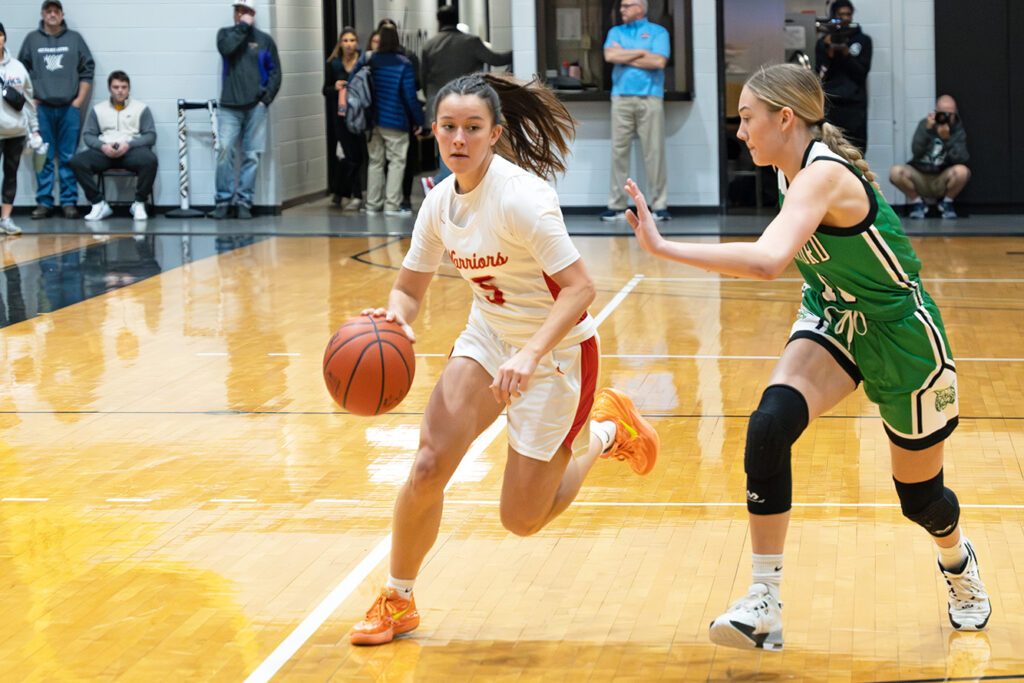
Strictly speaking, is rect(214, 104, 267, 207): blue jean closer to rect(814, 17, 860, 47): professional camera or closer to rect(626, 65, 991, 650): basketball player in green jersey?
rect(814, 17, 860, 47): professional camera

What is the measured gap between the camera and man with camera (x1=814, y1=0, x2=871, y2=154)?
1238cm

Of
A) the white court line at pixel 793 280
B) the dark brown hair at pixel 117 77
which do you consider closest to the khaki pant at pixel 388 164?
the dark brown hair at pixel 117 77

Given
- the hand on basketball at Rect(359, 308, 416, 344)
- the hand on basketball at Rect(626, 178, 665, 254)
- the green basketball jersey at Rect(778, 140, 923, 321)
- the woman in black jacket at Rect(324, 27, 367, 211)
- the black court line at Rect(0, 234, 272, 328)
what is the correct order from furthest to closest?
the woman in black jacket at Rect(324, 27, 367, 211)
the black court line at Rect(0, 234, 272, 328)
the hand on basketball at Rect(359, 308, 416, 344)
the green basketball jersey at Rect(778, 140, 923, 321)
the hand on basketball at Rect(626, 178, 665, 254)

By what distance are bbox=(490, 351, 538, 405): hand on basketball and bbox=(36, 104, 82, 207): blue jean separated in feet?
37.8

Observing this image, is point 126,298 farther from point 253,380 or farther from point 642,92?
point 642,92

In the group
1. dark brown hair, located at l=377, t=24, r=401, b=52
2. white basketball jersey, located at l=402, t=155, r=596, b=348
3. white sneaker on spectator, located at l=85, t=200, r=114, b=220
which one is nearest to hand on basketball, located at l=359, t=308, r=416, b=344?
white basketball jersey, located at l=402, t=155, r=596, b=348

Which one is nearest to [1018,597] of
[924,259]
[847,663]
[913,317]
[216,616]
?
[847,663]

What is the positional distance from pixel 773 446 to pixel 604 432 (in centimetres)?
106

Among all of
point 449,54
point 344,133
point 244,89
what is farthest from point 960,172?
point 244,89

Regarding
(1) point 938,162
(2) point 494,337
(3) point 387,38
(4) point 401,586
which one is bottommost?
(4) point 401,586

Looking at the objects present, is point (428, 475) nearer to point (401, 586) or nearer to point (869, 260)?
point (401, 586)

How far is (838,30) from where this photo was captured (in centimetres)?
1238

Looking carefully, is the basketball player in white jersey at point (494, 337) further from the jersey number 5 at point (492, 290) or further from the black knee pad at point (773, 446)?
the black knee pad at point (773, 446)

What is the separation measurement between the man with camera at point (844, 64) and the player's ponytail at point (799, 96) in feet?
30.2
